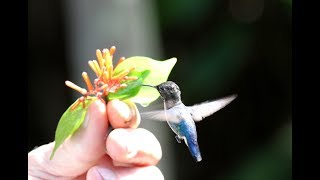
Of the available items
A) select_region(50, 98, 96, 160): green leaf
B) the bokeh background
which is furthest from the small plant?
the bokeh background

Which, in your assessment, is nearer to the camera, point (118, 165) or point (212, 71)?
point (118, 165)

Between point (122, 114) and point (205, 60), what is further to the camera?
point (205, 60)

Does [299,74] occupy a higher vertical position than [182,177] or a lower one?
higher

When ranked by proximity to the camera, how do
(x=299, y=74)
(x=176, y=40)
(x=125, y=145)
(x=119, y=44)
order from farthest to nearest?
(x=176, y=40), (x=119, y=44), (x=299, y=74), (x=125, y=145)

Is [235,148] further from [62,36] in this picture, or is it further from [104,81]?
[104,81]

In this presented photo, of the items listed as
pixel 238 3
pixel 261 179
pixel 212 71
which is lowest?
pixel 261 179

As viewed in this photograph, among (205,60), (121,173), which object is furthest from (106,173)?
(205,60)

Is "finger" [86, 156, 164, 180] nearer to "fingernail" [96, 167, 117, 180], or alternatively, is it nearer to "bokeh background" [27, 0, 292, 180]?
"fingernail" [96, 167, 117, 180]

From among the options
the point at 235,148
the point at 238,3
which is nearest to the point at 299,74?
the point at 238,3

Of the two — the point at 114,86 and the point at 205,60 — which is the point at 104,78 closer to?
the point at 114,86
